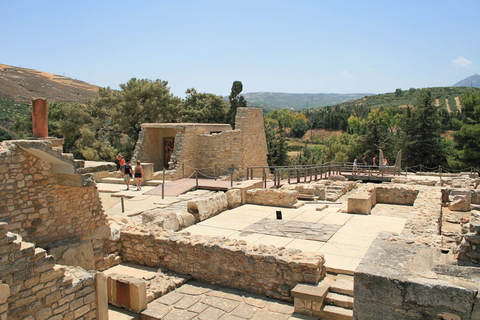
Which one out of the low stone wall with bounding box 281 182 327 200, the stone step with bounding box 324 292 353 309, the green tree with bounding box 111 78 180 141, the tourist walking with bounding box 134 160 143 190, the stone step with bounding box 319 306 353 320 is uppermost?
the green tree with bounding box 111 78 180 141

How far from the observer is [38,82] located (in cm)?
6397

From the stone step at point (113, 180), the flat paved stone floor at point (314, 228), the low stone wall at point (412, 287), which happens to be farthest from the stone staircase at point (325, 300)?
the stone step at point (113, 180)

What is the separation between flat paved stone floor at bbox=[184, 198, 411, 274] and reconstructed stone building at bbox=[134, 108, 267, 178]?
632cm

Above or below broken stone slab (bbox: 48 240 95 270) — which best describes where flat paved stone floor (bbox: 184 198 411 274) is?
below

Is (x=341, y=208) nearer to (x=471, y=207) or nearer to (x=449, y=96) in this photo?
(x=471, y=207)

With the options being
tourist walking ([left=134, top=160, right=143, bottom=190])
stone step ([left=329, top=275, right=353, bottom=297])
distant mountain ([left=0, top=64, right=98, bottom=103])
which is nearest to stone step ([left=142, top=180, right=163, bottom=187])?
tourist walking ([left=134, top=160, right=143, bottom=190])

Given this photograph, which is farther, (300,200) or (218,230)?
(300,200)

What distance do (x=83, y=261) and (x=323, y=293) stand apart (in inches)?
180

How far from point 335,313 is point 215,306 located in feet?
6.19

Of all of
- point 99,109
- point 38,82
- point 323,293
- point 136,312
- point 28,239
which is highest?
point 38,82

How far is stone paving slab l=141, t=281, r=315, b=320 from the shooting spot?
5.44 metres

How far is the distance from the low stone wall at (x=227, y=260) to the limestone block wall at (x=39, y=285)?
183cm

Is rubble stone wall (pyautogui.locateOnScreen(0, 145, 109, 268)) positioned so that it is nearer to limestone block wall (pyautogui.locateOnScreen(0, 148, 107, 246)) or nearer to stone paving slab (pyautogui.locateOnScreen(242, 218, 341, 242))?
limestone block wall (pyautogui.locateOnScreen(0, 148, 107, 246))

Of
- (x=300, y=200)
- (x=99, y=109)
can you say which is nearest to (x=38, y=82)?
(x=99, y=109)
